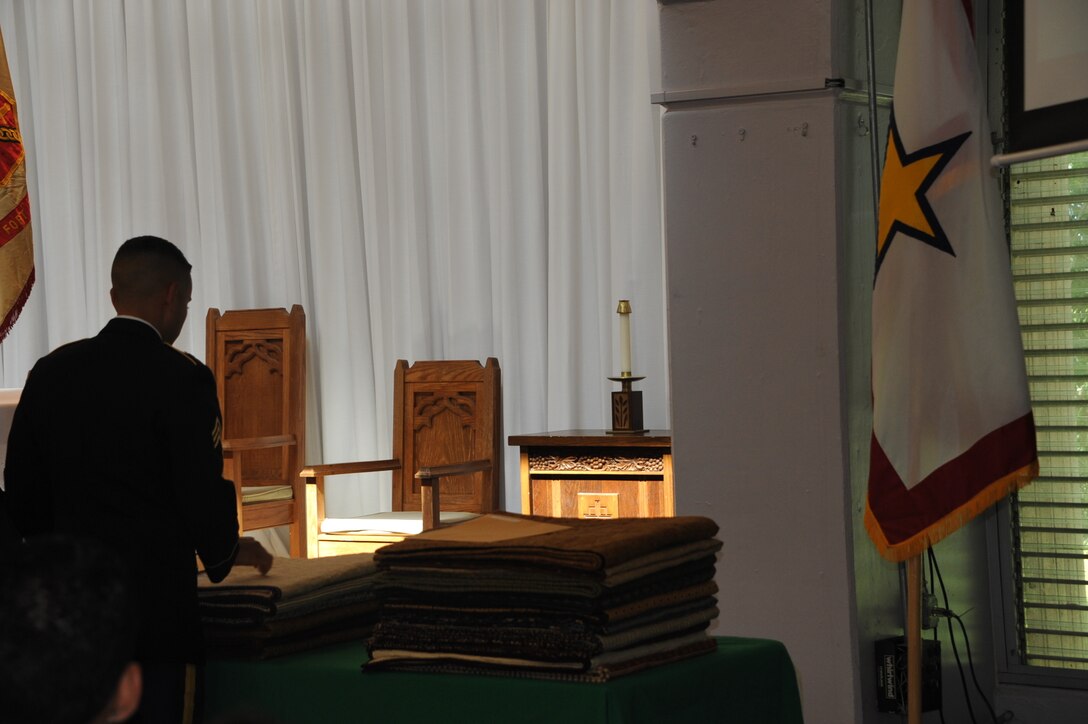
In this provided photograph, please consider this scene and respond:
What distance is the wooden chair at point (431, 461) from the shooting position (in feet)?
16.3

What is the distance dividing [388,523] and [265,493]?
80cm

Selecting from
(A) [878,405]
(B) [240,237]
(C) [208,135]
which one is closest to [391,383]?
(B) [240,237]

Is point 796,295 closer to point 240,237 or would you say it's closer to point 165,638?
point 165,638

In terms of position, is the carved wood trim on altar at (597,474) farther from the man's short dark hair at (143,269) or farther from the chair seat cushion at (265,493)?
the man's short dark hair at (143,269)

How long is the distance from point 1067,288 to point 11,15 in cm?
552

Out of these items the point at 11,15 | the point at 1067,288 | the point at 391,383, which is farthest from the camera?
the point at 11,15

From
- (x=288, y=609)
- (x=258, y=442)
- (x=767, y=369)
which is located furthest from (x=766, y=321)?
(x=258, y=442)

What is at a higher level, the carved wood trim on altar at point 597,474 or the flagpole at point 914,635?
Result: the carved wood trim on altar at point 597,474

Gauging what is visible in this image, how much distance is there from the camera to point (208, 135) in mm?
6430

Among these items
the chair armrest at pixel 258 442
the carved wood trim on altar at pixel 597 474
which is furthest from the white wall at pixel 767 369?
the chair armrest at pixel 258 442

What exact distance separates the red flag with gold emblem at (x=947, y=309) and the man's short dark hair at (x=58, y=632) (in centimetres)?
229

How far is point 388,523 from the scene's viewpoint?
5.01m

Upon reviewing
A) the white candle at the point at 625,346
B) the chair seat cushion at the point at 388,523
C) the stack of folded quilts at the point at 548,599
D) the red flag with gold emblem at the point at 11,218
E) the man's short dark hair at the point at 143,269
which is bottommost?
the chair seat cushion at the point at 388,523

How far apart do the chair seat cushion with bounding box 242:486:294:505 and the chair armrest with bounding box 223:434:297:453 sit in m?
0.18
